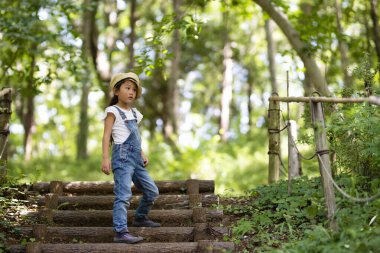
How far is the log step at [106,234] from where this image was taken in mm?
5621

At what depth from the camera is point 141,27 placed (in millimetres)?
23375

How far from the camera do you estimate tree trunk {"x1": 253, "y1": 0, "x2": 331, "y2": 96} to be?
910 cm

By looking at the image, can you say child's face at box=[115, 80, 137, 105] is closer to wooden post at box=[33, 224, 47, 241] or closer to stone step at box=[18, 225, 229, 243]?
stone step at box=[18, 225, 229, 243]

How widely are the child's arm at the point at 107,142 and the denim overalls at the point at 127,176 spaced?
14cm

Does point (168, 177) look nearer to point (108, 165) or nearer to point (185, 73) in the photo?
point (108, 165)

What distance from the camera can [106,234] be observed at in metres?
5.64

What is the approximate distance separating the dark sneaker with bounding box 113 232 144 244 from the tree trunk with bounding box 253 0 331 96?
196 inches

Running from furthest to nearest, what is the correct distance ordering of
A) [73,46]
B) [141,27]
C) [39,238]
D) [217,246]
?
[141,27], [73,46], [39,238], [217,246]

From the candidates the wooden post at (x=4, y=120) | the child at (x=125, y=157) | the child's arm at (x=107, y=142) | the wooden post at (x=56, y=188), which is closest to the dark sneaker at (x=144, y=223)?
the child at (x=125, y=157)

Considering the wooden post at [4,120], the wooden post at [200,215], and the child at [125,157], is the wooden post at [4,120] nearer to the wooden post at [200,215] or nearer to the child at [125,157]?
the child at [125,157]

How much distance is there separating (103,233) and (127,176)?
2.60 feet

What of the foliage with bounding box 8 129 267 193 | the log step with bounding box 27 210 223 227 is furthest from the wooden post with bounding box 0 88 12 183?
the foliage with bounding box 8 129 267 193

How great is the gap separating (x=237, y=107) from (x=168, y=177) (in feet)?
63.3

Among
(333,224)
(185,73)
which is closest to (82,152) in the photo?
(185,73)
